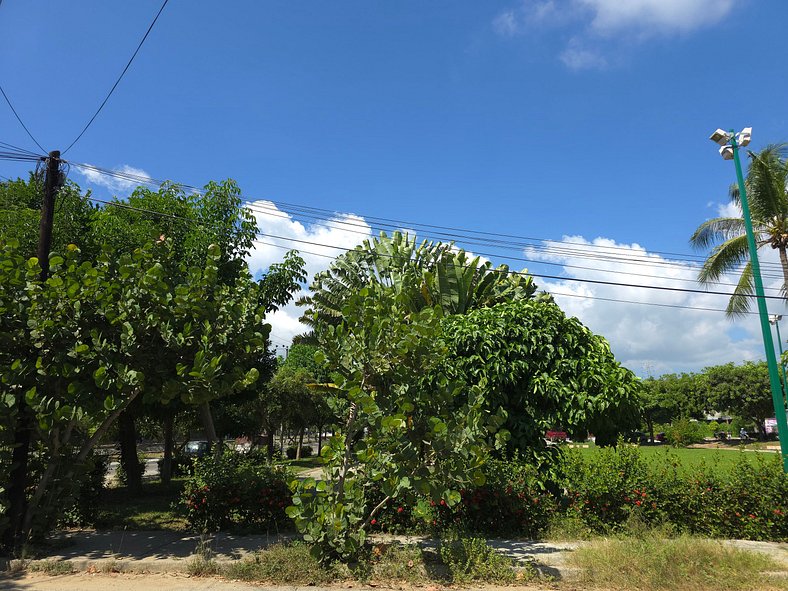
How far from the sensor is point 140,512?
1177 centimetres

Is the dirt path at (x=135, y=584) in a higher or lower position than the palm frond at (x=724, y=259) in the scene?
lower

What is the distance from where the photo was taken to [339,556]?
6871mm

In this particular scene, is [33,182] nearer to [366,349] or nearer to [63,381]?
[63,381]

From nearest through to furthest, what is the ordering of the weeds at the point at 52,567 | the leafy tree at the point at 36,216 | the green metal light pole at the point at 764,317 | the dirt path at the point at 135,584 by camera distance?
the dirt path at the point at 135,584 < the weeds at the point at 52,567 < the green metal light pole at the point at 764,317 < the leafy tree at the point at 36,216

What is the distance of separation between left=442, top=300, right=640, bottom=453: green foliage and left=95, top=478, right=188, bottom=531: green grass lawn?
19.8 feet

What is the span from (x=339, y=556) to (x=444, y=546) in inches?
55.5

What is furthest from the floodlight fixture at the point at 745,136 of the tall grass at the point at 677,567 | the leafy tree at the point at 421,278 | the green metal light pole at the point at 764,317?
the tall grass at the point at 677,567

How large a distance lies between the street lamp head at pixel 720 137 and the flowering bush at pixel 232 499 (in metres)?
11.7

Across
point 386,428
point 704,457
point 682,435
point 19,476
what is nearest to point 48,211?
point 19,476

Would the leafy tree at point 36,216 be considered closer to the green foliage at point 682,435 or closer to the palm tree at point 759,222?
the palm tree at point 759,222

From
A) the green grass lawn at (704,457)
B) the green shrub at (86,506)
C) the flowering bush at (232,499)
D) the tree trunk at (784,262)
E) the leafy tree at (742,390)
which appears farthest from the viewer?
the leafy tree at (742,390)

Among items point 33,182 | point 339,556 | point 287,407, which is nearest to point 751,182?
point 339,556

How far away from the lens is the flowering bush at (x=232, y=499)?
8938 mm

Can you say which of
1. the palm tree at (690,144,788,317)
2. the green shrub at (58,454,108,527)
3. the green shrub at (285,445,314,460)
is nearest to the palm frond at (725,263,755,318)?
the palm tree at (690,144,788,317)
